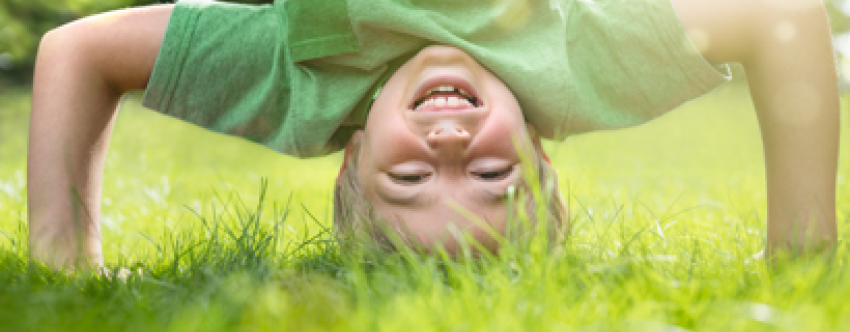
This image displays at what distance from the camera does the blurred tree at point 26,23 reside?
10742mm

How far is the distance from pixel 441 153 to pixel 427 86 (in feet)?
0.66

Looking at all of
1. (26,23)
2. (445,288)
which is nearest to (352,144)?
(445,288)

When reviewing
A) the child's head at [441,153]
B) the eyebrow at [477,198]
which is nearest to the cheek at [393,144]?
the child's head at [441,153]

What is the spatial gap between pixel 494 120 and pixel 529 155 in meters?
0.14

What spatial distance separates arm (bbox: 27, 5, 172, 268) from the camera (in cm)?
169

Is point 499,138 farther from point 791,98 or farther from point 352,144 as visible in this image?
point 791,98

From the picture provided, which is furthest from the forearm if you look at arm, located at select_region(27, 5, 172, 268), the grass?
arm, located at select_region(27, 5, 172, 268)

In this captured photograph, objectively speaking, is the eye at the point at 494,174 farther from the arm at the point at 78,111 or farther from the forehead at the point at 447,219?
the arm at the point at 78,111

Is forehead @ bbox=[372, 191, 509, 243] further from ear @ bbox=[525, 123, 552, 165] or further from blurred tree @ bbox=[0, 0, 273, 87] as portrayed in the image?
blurred tree @ bbox=[0, 0, 273, 87]

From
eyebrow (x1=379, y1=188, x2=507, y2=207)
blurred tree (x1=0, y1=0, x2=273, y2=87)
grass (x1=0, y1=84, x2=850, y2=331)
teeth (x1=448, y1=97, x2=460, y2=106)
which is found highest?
blurred tree (x1=0, y1=0, x2=273, y2=87)

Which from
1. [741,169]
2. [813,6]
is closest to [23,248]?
[813,6]

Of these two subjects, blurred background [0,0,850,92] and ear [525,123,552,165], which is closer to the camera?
ear [525,123,552,165]

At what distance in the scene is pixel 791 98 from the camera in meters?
1.66

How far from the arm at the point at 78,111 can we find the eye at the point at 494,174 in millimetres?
1046
